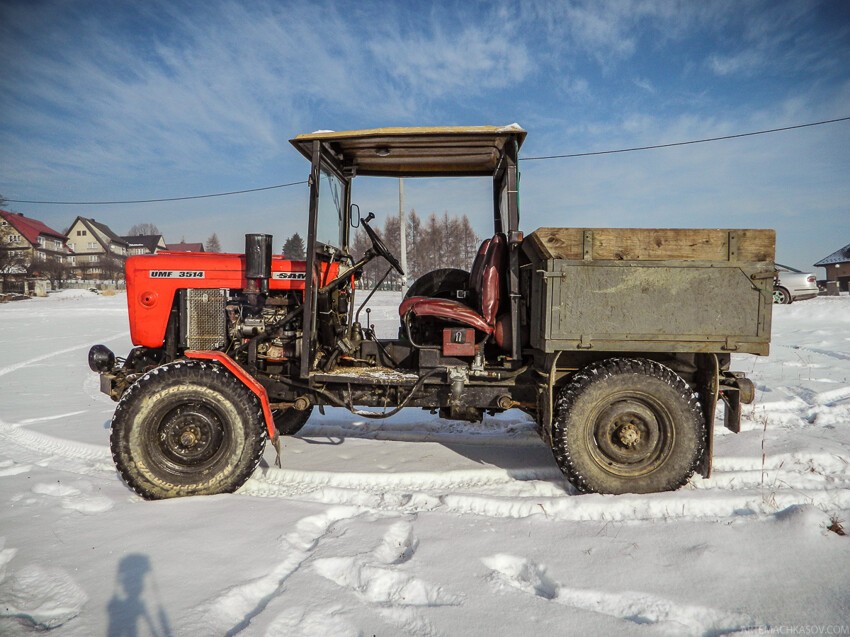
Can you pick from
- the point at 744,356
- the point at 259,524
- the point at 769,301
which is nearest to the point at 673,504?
the point at 769,301

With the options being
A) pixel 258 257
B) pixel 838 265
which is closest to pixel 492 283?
pixel 258 257

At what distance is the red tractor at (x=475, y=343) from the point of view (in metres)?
3.06

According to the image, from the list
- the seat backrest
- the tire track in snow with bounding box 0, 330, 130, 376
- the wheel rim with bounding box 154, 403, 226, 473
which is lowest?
the tire track in snow with bounding box 0, 330, 130, 376

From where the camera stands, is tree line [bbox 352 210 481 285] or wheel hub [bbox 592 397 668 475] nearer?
wheel hub [bbox 592 397 668 475]

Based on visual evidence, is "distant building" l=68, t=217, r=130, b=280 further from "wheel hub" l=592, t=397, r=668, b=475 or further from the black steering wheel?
"wheel hub" l=592, t=397, r=668, b=475

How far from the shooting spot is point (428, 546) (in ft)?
8.27

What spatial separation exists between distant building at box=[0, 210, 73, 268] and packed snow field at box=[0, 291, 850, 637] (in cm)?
5262

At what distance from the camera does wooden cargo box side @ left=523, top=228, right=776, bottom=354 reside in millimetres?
2996

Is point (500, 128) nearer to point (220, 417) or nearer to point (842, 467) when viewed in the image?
point (220, 417)

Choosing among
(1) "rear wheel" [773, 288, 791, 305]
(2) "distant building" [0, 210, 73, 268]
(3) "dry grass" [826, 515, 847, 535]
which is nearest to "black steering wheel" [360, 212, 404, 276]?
(3) "dry grass" [826, 515, 847, 535]

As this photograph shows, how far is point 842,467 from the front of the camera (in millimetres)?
3455

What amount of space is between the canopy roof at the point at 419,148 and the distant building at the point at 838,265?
5357cm

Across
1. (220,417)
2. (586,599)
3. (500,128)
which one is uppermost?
(500,128)

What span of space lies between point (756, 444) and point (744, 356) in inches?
229
